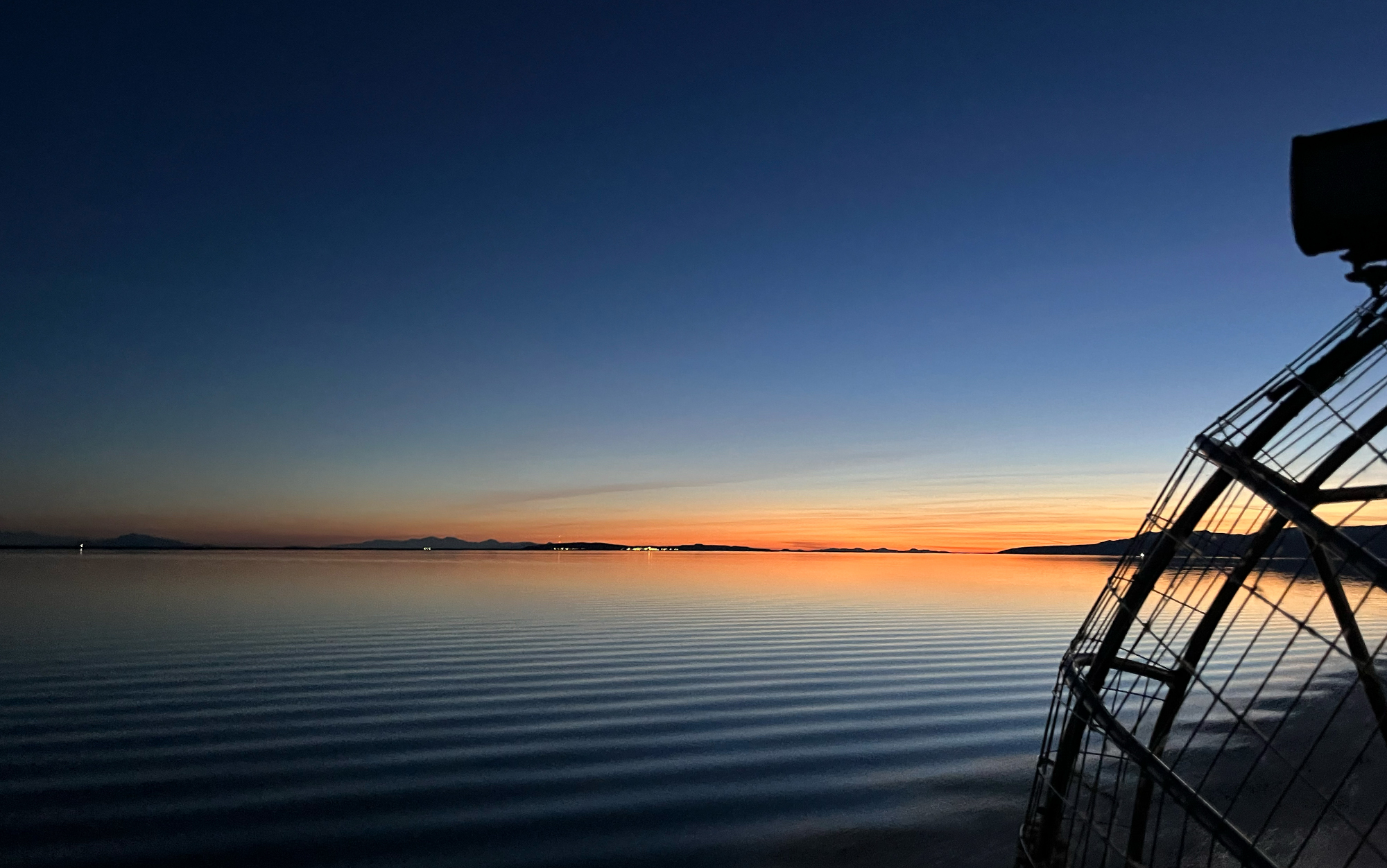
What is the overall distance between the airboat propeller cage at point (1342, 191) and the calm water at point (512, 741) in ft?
24.4

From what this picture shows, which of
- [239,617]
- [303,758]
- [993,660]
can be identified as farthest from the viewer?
[239,617]

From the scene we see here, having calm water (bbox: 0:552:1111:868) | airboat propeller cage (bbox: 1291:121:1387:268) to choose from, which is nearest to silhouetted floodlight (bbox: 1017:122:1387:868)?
airboat propeller cage (bbox: 1291:121:1387:268)

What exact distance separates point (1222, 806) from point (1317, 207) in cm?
980

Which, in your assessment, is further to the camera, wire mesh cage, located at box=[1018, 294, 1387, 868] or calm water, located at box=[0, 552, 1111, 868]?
calm water, located at box=[0, 552, 1111, 868]

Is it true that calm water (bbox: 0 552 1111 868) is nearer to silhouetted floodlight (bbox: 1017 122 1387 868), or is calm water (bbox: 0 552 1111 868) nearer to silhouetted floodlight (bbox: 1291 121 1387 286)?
silhouetted floodlight (bbox: 1017 122 1387 868)

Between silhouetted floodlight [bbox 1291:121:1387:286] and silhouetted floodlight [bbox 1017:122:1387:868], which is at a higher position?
silhouetted floodlight [bbox 1291:121:1387:286]

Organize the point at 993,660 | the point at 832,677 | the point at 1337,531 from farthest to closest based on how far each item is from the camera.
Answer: the point at 993,660
the point at 832,677
the point at 1337,531

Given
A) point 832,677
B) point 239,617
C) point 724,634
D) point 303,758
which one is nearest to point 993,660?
point 832,677

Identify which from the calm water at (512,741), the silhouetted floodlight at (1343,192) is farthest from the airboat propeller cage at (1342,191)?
the calm water at (512,741)

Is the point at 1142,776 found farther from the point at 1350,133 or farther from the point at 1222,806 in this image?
the point at 1222,806

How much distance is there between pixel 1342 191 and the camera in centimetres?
487

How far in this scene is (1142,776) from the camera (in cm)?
648

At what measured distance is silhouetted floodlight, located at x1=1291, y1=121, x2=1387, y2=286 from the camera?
4.78 m

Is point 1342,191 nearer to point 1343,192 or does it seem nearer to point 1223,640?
point 1343,192
